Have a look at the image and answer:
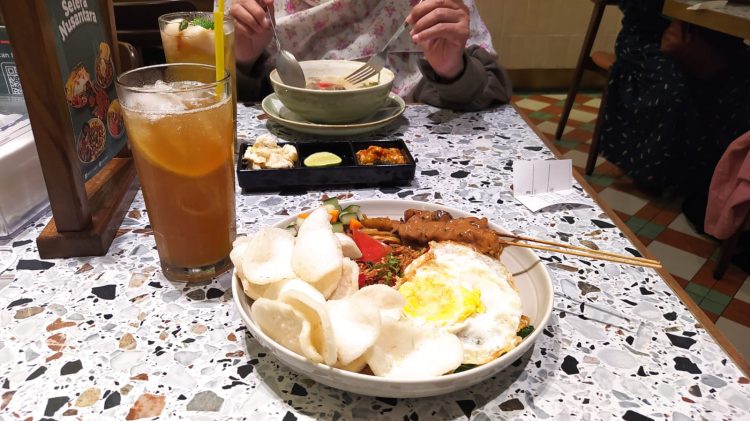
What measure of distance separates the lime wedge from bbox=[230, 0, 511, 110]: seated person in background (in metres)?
0.59

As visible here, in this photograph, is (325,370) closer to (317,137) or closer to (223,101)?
(223,101)

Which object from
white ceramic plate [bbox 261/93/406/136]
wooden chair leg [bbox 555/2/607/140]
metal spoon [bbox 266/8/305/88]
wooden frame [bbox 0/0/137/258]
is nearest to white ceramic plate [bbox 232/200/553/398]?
wooden frame [bbox 0/0/137/258]

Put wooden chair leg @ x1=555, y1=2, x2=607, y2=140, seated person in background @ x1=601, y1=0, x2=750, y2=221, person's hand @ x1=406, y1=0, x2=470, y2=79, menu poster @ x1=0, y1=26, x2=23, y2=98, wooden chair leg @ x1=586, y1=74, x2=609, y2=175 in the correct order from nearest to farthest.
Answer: menu poster @ x1=0, y1=26, x2=23, y2=98
person's hand @ x1=406, y1=0, x2=470, y2=79
seated person in background @ x1=601, y1=0, x2=750, y2=221
wooden chair leg @ x1=586, y1=74, x2=609, y2=175
wooden chair leg @ x1=555, y1=2, x2=607, y2=140

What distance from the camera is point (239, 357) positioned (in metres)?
0.76

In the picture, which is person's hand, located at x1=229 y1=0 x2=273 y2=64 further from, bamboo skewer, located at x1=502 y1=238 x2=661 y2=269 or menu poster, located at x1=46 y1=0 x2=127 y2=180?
bamboo skewer, located at x1=502 y1=238 x2=661 y2=269

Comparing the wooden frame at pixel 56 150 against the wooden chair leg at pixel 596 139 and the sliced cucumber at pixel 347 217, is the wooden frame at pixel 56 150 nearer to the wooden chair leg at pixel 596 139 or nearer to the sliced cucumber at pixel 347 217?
the sliced cucumber at pixel 347 217

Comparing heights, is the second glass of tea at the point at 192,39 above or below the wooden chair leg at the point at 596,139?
above

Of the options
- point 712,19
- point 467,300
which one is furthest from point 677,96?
point 467,300

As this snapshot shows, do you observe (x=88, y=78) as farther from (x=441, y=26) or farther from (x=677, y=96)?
(x=677, y=96)

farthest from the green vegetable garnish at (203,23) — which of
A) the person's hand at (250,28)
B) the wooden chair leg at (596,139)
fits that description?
the wooden chair leg at (596,139)

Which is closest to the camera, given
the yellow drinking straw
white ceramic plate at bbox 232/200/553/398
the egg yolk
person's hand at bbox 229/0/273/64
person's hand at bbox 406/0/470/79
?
white ceramic plate at bbox 232/200/553/398

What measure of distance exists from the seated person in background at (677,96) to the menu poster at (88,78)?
3022 mm

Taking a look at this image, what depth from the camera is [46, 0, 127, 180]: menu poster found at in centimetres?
89

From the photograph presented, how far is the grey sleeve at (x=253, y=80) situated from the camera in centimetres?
195
